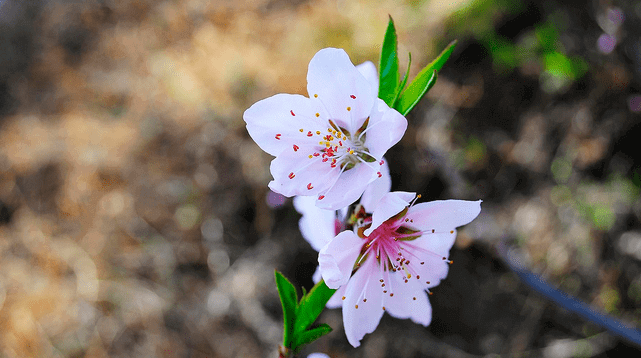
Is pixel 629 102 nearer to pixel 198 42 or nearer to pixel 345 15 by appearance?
pixel 345 15

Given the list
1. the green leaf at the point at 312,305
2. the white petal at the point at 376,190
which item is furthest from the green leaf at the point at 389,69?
the green leaf at the point at 312,305

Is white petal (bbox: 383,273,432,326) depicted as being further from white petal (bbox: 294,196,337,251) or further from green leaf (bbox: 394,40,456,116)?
green leaf (bbox: 394,40,456,116)

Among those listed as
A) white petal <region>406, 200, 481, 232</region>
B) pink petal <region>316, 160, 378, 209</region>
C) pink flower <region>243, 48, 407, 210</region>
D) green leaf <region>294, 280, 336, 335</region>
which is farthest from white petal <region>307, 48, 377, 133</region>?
green leaf <region>294, 280, 336, 335</region>

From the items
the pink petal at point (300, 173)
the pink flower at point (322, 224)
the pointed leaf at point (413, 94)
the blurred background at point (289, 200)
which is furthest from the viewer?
the blurred background at point (289, 200)

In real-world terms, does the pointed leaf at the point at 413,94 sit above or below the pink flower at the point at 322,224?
above

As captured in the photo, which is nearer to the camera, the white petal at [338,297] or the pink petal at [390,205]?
the pink petal at [390,205]

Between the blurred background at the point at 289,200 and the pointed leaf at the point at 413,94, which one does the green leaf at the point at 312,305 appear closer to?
the pointed leaf at the point at 413,94
